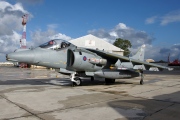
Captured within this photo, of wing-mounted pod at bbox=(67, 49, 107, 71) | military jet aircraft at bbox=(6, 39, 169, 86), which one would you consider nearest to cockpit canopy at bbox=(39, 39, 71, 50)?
military jet aircraft at bbox=(6, 39, 169, 86)

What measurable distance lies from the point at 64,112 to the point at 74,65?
547cm

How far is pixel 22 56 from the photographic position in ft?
30.1

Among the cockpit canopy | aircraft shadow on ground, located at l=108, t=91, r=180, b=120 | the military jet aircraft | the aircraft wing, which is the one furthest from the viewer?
the aircraft wing

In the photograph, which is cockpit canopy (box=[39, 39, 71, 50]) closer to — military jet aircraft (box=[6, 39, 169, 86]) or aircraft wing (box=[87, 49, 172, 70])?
military jet aircraft (box=[6, 39, 169, 86])

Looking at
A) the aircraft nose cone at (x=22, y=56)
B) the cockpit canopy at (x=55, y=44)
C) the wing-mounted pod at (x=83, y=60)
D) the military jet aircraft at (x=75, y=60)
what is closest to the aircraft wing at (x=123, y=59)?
the military jet aircraft at (x=75, y=60)

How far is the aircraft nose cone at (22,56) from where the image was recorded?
900cm

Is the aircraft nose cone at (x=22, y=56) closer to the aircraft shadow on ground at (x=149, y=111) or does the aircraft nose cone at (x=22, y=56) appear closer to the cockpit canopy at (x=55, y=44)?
the cockpit canopy at (x=55, y=44)

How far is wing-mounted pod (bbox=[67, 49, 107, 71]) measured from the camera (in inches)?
413

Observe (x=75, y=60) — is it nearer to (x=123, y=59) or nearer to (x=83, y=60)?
(x=83, y=60)

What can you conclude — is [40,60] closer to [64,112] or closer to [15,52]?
[15,52]

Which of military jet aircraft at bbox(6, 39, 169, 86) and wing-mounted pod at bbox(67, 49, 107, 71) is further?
wing-mounted pod at bbox(67, 49, 107, 71)

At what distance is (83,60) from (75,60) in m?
0.55

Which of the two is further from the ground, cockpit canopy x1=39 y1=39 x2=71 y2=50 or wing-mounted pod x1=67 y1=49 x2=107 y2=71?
cockpit canopy x1=39 y1=39 x2=71 y2=50

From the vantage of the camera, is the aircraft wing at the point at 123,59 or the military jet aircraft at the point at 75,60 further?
the aircraft wing at the point at 123,59
